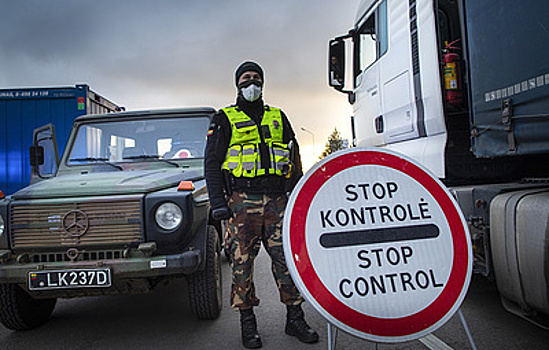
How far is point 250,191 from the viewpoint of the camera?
3146mm

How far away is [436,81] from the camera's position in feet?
11.7

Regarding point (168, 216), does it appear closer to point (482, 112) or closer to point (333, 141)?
point (482, 112)

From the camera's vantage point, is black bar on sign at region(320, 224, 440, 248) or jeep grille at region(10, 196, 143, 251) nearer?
black bar on sign at region(320, 224, 440, 248)

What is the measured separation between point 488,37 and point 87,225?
308cm

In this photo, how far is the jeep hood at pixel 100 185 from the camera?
10.4 feet

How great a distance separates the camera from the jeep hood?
3160mm

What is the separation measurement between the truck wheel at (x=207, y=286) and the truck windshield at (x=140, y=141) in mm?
1216

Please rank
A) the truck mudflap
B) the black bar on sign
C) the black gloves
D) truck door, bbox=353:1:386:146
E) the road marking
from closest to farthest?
the black bar on sign
the truck mudflap
the road marking
the black gloves
truck door, bbox=353:1:386:146

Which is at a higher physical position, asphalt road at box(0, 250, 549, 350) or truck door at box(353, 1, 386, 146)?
truck door at box(353, 1, 386, 146)

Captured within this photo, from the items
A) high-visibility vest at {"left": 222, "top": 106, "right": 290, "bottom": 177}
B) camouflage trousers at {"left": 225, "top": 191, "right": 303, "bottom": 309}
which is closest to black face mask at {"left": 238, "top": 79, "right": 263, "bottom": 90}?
high-visibility vest at {"left": 222, "top": 106, "right": 290, "bottom": 177}

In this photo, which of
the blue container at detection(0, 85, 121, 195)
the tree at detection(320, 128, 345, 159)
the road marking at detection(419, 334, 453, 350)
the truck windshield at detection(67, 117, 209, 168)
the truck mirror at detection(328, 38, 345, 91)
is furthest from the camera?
Result: the tree at detection(320, 128, 345, 159)

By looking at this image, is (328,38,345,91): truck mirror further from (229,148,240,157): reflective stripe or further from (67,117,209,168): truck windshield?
(229,148,240,157): reflective stripe

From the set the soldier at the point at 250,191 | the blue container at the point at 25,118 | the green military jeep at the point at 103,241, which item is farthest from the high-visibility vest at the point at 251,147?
the blue container at the point at 25,118

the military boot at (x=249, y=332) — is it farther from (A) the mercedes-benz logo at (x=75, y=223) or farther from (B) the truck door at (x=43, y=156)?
(B) the truck door at (x=43, y=156)
